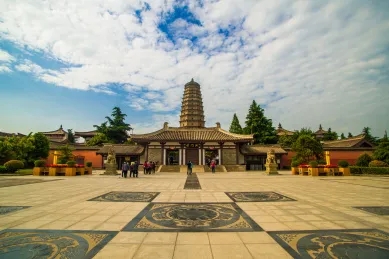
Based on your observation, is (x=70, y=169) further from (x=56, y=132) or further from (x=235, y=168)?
(x=56, y=132)

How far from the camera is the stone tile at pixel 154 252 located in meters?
2.95

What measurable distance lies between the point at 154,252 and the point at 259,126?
3896cm

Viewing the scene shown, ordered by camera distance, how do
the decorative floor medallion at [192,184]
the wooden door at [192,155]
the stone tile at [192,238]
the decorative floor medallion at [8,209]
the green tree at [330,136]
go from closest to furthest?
the stone tile at [192,238]
the decorative floor medallion at [8,209]
the decorative floor medallion at [192,184]
the wooden door at [192,155]
the green tree at [330,136]

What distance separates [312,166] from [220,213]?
16.8 m

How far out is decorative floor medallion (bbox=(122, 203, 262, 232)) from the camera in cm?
411

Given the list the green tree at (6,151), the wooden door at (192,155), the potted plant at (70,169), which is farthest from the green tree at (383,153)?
the green tree at (6,151)

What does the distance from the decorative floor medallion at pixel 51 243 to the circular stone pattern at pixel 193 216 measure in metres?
1.17

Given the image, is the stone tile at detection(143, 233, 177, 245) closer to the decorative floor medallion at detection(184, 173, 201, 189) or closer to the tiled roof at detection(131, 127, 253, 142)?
the decorative floor medallion at detection(184, 173, 201, 189)

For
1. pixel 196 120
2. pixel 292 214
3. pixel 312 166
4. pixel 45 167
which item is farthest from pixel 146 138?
pixel 292 214

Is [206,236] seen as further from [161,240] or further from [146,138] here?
[146,138]

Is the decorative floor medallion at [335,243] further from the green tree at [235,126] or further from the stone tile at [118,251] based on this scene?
the green tree at [235,126]

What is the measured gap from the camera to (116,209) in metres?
5.64

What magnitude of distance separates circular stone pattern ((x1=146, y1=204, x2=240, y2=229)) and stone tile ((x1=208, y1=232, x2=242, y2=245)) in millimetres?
439

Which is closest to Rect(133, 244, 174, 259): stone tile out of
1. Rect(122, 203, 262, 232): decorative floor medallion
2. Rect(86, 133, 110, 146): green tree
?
Rect(122, 203, 262, 232): decorative floor medallion
